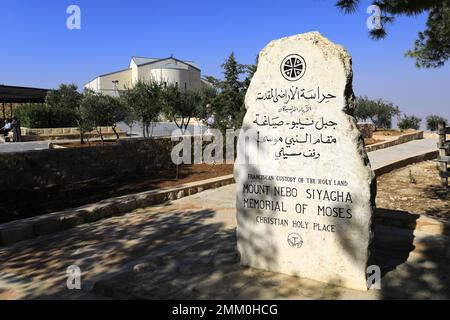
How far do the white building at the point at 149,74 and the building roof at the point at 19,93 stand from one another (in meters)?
28.5

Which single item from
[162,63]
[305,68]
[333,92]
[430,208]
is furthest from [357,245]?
[162,63]

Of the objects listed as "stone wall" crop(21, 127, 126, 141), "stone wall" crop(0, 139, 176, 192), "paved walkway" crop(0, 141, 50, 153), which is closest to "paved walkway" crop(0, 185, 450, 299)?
"stone wall" crop(0, 139, 176, 192)

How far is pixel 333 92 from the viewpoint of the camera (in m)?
3.76

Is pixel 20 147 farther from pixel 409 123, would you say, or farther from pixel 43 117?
pixel 409 123

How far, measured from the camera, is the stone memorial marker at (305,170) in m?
3.66

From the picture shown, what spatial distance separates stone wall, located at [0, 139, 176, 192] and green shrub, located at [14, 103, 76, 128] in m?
19.7

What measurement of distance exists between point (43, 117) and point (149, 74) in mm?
41837

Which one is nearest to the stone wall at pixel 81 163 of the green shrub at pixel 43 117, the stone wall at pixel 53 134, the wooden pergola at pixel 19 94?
the stone wall at pixel 53 134

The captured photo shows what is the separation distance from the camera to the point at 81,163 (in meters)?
9.52

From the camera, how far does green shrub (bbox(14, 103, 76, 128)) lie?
1094 inches

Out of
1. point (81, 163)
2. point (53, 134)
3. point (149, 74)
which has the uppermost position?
point (149, 74)

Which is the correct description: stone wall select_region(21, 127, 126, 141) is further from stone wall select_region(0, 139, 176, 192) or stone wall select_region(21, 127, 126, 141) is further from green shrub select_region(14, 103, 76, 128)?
stone wall select_region(0, 139, 176, 192)

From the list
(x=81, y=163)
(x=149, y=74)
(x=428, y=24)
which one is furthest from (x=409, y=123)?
(x=149, y=74)

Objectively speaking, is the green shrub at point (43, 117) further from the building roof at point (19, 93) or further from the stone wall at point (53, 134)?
the stone wall at point (53, 134)
